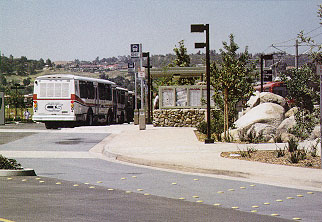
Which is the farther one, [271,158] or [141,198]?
[271,158]

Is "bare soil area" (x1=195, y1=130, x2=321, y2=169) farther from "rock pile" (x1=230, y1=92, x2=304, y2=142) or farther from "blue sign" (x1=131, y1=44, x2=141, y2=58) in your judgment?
"blue sign" (x1=131, y1=44, x2=141, y2=58)

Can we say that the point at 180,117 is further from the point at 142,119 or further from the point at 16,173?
the point at 16,173

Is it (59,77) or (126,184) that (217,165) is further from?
(59,77)

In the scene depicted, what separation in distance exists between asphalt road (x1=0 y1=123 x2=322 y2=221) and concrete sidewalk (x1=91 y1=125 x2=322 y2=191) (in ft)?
2.00

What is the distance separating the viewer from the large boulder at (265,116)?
83.4 feet

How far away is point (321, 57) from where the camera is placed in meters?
18.3

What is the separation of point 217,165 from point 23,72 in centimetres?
18544

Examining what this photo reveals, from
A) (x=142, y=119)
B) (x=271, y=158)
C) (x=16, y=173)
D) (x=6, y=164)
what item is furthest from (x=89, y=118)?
(x=16, y=173)

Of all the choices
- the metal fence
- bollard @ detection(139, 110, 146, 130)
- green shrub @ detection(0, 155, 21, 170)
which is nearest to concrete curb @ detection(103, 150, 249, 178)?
green shrub @ detection(0, 155, 21, 170)

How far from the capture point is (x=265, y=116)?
1007 inches

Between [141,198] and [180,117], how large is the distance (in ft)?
88.4

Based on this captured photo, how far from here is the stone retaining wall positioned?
37500mm

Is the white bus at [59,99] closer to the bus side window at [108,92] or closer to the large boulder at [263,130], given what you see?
the bus side window at [108,92]

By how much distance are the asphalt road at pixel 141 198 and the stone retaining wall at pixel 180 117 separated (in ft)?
69.3
